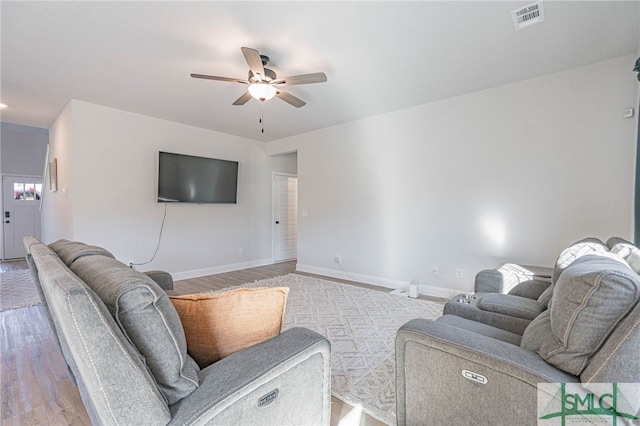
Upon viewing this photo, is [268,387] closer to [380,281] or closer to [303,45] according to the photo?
[303,45]

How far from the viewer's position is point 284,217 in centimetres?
668

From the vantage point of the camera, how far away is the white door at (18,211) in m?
6.55

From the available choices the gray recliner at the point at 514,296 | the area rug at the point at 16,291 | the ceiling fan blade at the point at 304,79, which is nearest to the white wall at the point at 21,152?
the area rug at the point at 16,291

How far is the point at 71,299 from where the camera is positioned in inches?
26.9

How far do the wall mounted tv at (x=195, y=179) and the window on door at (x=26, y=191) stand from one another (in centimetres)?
468

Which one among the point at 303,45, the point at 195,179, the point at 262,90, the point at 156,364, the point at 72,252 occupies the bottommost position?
the point at 156,364

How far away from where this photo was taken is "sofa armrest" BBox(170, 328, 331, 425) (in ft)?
2.84

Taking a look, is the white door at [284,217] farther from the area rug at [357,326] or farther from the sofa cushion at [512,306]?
the sofa cushion at [512,306]

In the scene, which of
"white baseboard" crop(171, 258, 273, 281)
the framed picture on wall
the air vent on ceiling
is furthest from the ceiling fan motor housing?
the framed picture on wall

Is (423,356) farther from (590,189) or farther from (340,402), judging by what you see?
(590,189)

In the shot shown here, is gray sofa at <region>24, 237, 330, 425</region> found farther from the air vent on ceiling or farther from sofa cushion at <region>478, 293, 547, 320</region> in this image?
the air vent on ceiling

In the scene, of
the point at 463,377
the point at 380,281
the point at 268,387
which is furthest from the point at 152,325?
the point at 380,281

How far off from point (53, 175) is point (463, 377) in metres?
6.37

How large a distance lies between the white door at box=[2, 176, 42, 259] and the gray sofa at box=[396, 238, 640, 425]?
353 inches
